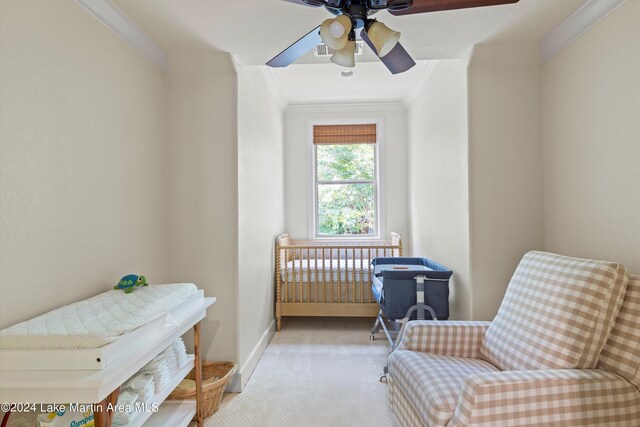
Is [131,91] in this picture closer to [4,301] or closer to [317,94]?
[4,301]

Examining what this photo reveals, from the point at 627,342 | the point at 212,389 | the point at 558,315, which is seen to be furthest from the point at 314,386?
the point at 627,342

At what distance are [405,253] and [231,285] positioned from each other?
109 inches

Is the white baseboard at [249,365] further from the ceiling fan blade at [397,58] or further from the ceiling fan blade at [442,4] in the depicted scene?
the ceiling fan blade at [442,4]

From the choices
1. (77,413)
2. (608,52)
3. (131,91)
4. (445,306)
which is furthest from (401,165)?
(77,413)

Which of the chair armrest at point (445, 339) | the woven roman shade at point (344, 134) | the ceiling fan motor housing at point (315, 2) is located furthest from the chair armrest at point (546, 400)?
the woven roman shade at point (344, 134)

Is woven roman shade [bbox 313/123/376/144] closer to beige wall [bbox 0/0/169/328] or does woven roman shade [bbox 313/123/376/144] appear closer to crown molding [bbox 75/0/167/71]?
crown molding [bbox 75/0/167/71]

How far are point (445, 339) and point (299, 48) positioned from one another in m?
1.67

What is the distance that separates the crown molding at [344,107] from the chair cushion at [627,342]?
139 inches

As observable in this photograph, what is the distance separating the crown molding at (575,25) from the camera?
5.56 ft

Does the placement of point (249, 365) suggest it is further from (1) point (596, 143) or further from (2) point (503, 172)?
(1) point (596, 143)

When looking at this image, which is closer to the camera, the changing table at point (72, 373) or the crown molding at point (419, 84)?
the changing table at point (72, 373)

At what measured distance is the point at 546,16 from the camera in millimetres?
1901

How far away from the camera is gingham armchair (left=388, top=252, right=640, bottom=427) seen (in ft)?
4.08

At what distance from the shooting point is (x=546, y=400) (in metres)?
1.25
